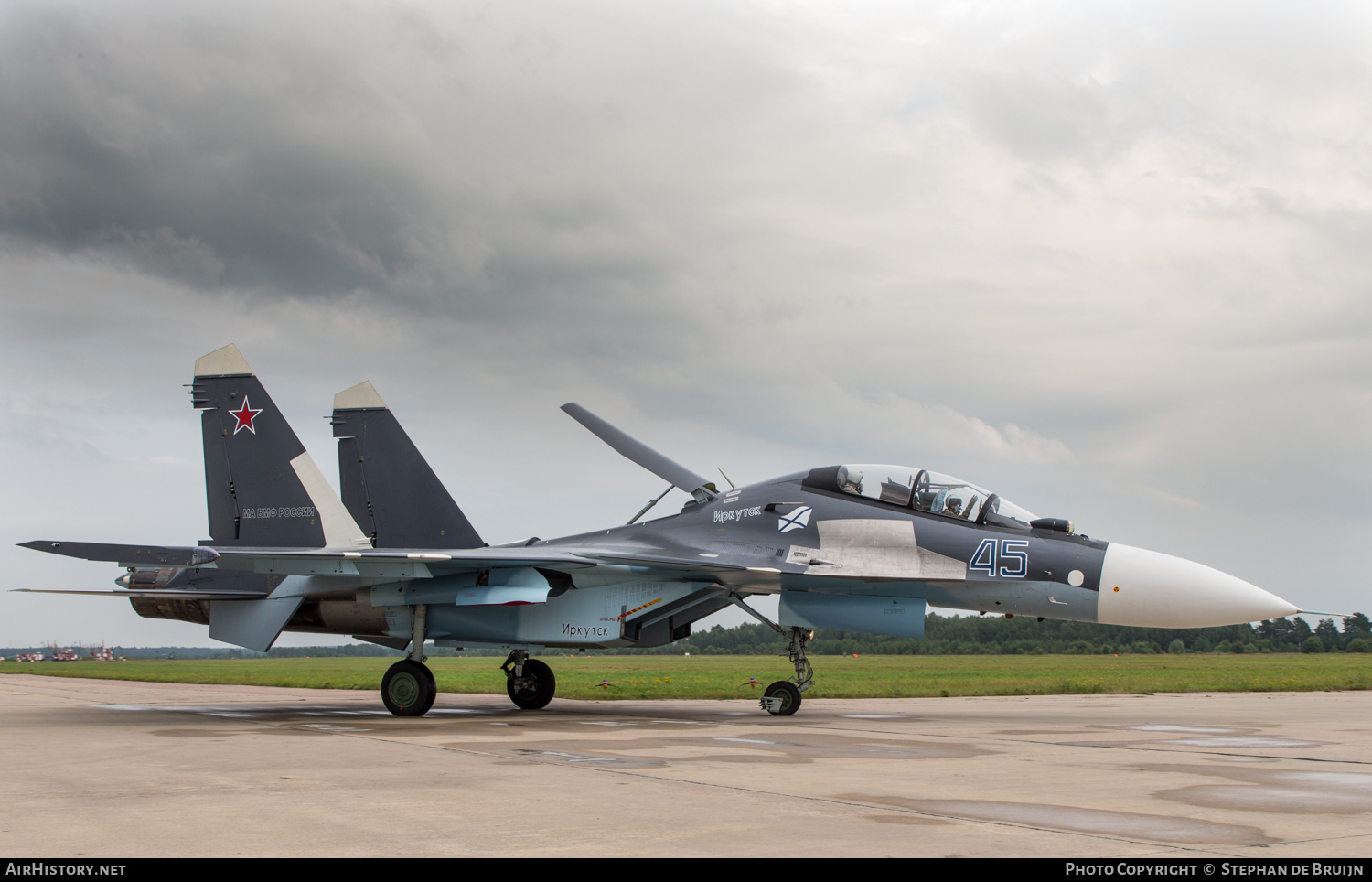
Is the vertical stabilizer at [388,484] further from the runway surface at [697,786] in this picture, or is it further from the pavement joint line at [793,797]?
the pavement joint line at [793,797]

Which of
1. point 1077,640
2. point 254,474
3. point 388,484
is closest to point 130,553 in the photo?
point 254,474

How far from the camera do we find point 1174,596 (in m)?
11.7

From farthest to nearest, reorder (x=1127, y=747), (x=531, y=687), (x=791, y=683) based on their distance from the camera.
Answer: (x=531, y=687)
(x=791, y=683)
(x=1127, y=747)

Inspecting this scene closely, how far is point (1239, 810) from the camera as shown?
5.82 meters

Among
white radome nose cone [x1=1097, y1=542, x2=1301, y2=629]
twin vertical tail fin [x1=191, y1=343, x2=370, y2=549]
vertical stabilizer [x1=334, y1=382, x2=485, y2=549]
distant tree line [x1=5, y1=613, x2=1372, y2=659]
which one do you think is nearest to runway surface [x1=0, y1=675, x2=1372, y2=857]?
white radome nose cone [x1=1097, y1=542, x2=1301, y2=629]

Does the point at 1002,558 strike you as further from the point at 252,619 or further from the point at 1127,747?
the point at 252,619

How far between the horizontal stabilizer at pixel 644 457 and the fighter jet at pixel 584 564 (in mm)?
54

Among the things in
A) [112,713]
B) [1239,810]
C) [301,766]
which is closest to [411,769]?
[301,766]

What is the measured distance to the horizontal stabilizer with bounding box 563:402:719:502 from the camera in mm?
15477

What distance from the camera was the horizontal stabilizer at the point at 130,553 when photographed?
1234 centimetres

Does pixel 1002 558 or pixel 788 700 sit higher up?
pixel 1002 558

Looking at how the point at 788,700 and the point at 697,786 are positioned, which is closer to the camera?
the point at 697,786

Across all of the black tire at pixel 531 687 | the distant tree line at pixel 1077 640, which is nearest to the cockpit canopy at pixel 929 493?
the black tire at pixel 531 687

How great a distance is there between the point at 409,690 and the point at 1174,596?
9566 mm
